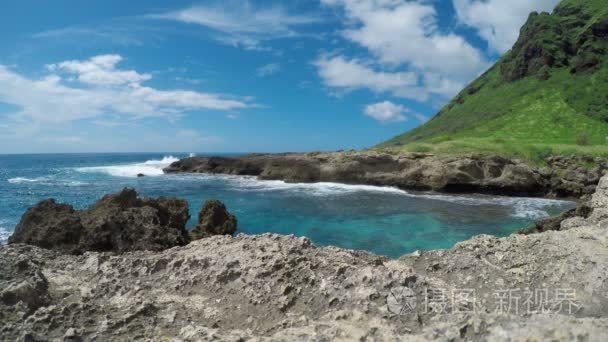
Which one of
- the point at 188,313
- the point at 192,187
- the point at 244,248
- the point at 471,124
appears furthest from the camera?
the point at 471,124

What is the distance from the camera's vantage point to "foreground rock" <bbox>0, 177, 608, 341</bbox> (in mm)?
A: 4809

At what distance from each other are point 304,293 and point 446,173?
44.3 m

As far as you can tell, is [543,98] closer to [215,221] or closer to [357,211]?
[357,211]

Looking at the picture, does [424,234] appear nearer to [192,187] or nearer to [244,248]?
[244,248]

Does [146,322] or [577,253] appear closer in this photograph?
[146,322]

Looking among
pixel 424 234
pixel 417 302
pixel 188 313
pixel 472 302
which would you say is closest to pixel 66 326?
pixel 188 313

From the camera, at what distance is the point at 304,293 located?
19.8ft

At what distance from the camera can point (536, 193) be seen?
44.3m

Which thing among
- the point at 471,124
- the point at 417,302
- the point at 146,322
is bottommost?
the point at 146,322

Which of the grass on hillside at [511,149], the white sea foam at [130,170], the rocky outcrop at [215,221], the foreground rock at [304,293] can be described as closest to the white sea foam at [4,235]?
the rocky outcrop at [215,221]

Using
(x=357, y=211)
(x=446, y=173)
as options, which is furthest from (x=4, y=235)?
(x=446, y=173)

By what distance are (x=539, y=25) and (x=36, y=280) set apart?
435 feet

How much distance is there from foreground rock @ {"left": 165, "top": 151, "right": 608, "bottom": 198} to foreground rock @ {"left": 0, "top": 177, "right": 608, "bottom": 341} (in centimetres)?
3957

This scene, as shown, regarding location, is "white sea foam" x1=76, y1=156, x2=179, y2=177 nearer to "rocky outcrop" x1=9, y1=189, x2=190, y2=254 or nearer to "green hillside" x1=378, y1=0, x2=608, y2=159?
"green hillside" x1=378, y1=0, x2=608, y2=159
